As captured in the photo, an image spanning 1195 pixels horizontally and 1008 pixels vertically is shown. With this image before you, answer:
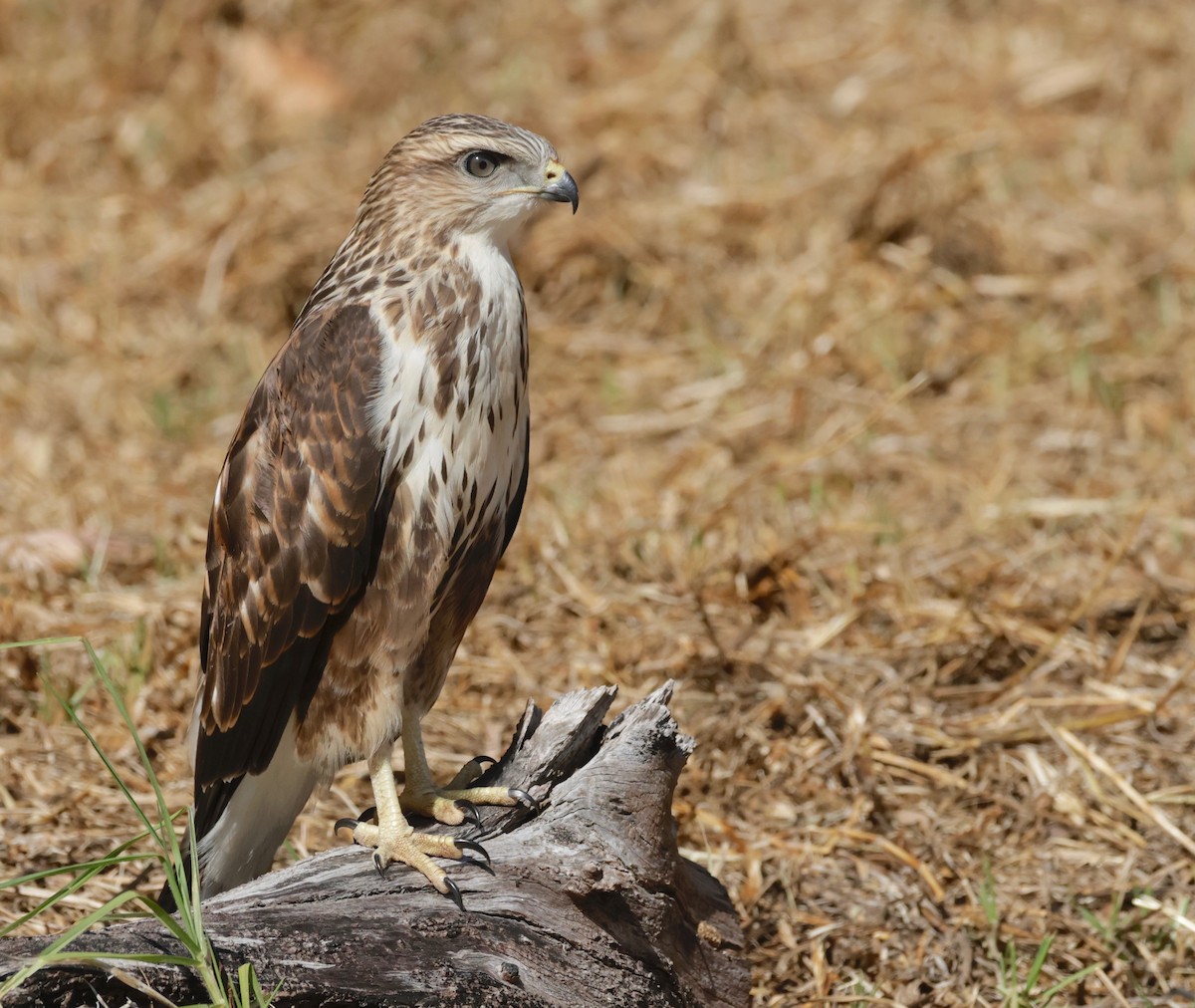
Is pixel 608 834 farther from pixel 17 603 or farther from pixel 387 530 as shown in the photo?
pixel 17 603

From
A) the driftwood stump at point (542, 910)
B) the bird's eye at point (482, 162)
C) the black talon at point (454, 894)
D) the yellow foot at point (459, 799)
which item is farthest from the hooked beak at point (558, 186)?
the black talon at point (454, 894)

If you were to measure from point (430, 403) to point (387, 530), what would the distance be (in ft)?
0.94

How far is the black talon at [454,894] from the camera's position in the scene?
3043mm

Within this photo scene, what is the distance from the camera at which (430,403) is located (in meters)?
3.29

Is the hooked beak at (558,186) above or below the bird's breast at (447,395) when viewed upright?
above

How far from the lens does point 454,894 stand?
10.0 feet

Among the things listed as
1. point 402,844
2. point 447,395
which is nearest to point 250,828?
point 402,844

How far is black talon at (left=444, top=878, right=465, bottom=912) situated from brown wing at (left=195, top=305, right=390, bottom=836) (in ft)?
2.07

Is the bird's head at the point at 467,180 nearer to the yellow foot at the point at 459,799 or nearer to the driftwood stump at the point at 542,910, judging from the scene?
the driftwood stump at the point at 542,910

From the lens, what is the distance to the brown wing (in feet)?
10.8

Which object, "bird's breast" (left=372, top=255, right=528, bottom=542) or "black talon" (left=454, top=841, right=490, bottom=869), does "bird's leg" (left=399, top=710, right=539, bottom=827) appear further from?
"bird's breast" (left=372, top=255, right=528, bottom=542)

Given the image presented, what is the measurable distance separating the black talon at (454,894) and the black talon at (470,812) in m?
0.29

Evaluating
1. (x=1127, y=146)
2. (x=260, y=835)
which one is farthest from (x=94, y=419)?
(x=1127, y=146)

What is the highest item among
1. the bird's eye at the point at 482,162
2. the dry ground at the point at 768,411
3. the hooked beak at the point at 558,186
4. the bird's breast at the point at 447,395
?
the bird's eye at the point at 482,162
